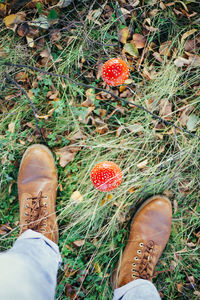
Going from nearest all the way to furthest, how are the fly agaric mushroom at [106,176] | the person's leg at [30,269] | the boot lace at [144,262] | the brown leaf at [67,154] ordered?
the person's leg at [30,269] < the fly agaric mushroom at [106,176] < the boot lace at [144,262] < the brown leaf at [67,154]

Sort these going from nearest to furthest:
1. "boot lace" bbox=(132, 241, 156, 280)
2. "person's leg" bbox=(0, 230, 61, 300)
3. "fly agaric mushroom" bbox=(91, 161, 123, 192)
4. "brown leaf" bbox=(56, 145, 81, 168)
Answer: "person's leg" bbox=(0, 230, 61, 300)
"fly agaric mushroom" bbox=(91, 161, 123, 192)
"boot lace" bbox=(132, 241, 156, 280)
"brown leaf" bbox=(56, 145, 81, 168)

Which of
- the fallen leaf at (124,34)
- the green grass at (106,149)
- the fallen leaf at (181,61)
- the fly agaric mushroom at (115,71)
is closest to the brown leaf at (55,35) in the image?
the green grass at (106,149)

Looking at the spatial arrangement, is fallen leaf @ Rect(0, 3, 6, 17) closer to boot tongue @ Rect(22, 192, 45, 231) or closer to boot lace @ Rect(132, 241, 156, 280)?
boot tongue @ Rect(22, 192, 45, 231)

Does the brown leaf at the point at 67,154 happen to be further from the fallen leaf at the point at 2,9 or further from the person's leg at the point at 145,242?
the fallen leaf at the point at 2,9

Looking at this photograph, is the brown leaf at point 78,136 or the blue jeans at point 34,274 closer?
the blue jeans at point 34,274

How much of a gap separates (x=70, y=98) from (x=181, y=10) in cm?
124

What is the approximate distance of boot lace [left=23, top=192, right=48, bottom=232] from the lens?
2154 millimetres

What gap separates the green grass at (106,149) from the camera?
86.9 inches

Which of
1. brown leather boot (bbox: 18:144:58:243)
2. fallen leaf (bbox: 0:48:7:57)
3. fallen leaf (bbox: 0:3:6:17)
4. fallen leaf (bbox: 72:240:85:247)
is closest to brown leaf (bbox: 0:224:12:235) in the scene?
brown leather boot (bbox: 18:144:58:243)

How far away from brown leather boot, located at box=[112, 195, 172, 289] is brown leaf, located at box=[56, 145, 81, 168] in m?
0.79

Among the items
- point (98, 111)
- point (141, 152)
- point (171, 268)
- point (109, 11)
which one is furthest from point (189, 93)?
point (171, 268)

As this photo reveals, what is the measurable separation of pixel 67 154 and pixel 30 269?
1.00 meters

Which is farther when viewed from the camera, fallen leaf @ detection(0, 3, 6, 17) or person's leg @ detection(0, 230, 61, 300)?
fallen leaf @ detection(0, 3, 6, 17)

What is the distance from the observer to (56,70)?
7.36 ft
